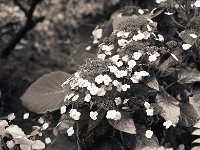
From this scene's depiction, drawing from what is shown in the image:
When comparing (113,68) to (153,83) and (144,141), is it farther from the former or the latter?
(144,141)

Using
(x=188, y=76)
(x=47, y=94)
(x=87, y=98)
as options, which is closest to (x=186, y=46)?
(x=188, y=76)

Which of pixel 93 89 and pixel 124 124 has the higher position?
pixel 93 89

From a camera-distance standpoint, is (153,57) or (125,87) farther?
(153,57)

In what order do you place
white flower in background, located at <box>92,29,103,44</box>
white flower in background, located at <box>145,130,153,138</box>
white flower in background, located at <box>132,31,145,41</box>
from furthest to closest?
white flower in background, located at <box>92,29,103,44</box>
white flower in background, located at <box>132,31,145,41</box>
white flower in background, located at <box>145,130,153,138</box>

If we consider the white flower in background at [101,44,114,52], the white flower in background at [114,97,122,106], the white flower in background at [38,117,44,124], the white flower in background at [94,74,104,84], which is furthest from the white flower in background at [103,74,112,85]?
the white flower in background at [38,117,44,124]

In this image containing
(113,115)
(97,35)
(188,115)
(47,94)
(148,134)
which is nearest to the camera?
(113,115)

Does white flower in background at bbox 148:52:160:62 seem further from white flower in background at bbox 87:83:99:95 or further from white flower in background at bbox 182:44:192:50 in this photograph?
white flower in background at bbox 87:83:99:95

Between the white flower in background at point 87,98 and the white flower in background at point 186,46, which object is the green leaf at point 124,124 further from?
the white flower in background at point 186,46
